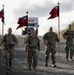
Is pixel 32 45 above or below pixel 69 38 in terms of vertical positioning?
below

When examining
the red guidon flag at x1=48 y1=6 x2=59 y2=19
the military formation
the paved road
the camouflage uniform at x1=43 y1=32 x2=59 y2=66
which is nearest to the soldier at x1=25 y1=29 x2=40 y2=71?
the military formation

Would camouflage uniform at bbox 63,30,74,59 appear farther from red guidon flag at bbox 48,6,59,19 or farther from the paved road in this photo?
red guidon flag at bbox 48,6,59,19

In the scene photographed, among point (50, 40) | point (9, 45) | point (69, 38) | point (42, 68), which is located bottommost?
point (42, 68)

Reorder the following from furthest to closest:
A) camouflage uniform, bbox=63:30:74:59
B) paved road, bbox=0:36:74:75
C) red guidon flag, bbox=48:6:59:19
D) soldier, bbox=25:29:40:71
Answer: red guidon flag, bbox=48:6:59:19 → camouflage uniform, bbox=63:30:74:59 → soldier, bbox=25:29:40:71 → paved road, bbox=0:36:74:75

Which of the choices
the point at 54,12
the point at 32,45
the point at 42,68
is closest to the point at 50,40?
the point at 42,68

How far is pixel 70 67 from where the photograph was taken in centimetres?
2292

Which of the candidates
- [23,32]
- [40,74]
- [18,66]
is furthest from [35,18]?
[40,74]

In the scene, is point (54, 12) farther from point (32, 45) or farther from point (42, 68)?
point (32, 45)

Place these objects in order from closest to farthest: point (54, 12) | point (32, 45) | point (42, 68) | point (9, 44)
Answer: point (9, 44)
point (32, 45)
point (42, 68)
point (54, 12)

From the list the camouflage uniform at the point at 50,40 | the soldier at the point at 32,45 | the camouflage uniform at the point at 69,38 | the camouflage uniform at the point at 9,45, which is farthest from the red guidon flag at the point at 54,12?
the camouflage uniform at the point at 9,45

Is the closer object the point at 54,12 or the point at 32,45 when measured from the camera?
the point at 32,45

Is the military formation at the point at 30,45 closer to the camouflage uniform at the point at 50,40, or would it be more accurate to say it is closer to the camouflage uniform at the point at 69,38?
the camouflage uniform at the point at 50,40

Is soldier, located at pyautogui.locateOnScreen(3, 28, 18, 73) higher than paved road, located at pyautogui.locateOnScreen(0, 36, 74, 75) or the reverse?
higher

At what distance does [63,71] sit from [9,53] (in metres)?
2.70
